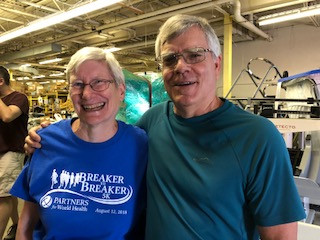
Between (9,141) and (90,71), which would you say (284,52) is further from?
(90,71)

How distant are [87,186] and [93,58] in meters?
0.55

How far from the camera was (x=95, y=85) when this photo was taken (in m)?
1.22

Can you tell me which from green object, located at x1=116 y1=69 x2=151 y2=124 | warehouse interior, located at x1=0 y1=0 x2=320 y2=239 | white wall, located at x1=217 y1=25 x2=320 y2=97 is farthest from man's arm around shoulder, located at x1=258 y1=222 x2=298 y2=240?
white wall, located at x1=217 y1=25 x2=320 y2=97

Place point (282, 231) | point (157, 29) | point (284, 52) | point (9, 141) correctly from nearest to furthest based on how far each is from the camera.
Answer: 1. point (282, 231)
2. point (9, 141)
3. point (157, 29)
4. point (284, 52)

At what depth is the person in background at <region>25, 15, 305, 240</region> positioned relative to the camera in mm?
920

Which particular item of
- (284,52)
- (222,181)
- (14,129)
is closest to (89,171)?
(222,181)

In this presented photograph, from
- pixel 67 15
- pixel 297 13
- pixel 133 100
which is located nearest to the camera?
pixel 133 100

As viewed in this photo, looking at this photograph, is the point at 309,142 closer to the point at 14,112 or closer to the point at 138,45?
the point at 14,112

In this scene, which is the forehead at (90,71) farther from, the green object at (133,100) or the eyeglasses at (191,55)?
the green object at (133,100)

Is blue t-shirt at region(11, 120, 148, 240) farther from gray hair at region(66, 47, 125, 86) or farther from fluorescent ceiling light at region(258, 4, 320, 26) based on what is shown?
fluorescent ceiling light at region(258, 4, 320, 26)

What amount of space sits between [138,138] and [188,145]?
0.96 ft

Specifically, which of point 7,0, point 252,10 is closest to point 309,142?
point 252,10

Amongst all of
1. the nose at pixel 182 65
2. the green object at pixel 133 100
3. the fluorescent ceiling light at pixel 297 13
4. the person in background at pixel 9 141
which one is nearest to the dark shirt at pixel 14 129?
the person in background at pixel 9 141

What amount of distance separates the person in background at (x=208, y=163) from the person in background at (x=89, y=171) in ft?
0.35
